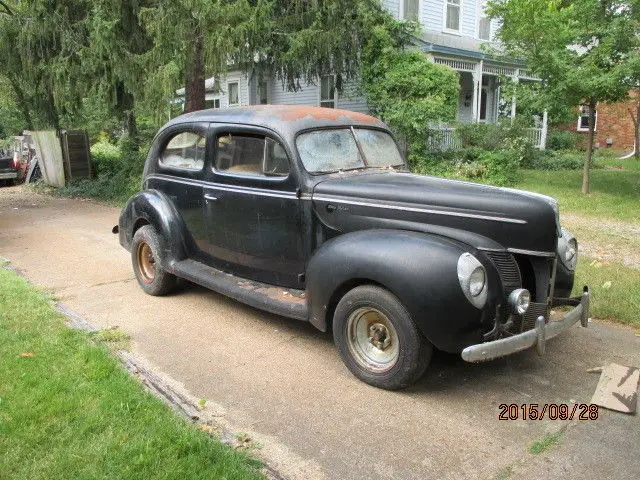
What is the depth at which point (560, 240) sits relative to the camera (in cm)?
430

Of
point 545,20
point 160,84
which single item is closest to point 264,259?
point 160,84

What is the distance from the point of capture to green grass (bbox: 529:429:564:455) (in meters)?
3.17

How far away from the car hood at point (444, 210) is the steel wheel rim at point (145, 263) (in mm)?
2479

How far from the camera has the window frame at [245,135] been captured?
4.53 metres

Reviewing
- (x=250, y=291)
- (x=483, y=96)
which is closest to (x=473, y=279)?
(x=250, y=291)

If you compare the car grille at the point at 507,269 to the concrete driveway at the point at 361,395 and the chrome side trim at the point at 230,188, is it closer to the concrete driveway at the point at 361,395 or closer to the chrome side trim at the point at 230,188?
the concrete driveway at the point at 361,395

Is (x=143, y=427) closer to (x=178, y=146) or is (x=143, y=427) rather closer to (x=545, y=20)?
(x=178, y=146)

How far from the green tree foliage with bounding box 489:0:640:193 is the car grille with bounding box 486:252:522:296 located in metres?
8.39

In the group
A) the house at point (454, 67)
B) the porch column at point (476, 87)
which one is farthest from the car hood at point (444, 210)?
the porch column at point (476, 87)

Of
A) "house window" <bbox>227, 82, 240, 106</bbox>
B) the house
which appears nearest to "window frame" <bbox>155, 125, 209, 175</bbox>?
the house

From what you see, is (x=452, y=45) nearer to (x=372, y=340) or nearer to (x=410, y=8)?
(x=410, y=8)

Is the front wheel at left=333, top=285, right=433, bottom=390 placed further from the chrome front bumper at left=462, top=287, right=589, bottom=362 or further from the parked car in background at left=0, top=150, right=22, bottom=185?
the parked car in background at left=0, top=150, right=22, bottom=185

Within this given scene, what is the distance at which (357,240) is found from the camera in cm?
387

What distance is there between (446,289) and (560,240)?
55.6 inches
